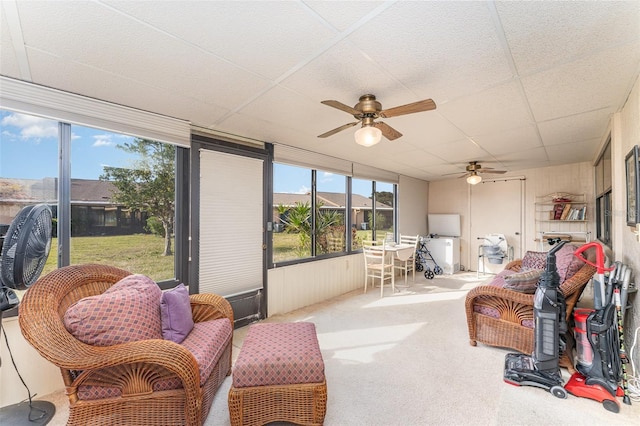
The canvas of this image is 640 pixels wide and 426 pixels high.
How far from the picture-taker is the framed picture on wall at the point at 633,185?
6.22 feet

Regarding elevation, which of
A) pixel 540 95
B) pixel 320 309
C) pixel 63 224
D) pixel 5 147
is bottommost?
pixel 320 309

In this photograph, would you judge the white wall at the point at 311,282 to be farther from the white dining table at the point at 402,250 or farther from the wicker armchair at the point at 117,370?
the wicker armchair at the point at 117,370

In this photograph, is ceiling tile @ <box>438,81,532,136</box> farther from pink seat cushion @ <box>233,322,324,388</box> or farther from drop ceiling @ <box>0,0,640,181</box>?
pink seat cushion @ <box>233,322,324,388</box>

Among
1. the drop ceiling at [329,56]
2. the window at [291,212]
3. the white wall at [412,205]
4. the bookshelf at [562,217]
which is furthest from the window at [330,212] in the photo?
the bookshelf at [562,217]

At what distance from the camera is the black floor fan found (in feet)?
4.69

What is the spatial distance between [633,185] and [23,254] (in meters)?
4.02

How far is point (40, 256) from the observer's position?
1594 millimetres

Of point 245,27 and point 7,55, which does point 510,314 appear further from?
point 7,55

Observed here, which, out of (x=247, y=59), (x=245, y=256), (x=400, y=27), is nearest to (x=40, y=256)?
(x=247, y=59)

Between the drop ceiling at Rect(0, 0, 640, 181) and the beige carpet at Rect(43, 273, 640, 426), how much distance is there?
2.23m

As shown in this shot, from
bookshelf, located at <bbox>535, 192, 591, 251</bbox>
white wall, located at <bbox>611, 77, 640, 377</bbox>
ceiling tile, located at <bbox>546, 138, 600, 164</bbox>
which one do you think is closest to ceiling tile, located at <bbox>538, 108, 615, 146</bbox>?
white wall, located at <bbox>611, 77, 640, 377</bbox>

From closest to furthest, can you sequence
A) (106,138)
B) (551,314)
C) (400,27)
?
(400,27) → (551,314) → (106,138)

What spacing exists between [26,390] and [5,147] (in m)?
1.71

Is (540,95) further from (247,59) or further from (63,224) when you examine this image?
(63,224)
